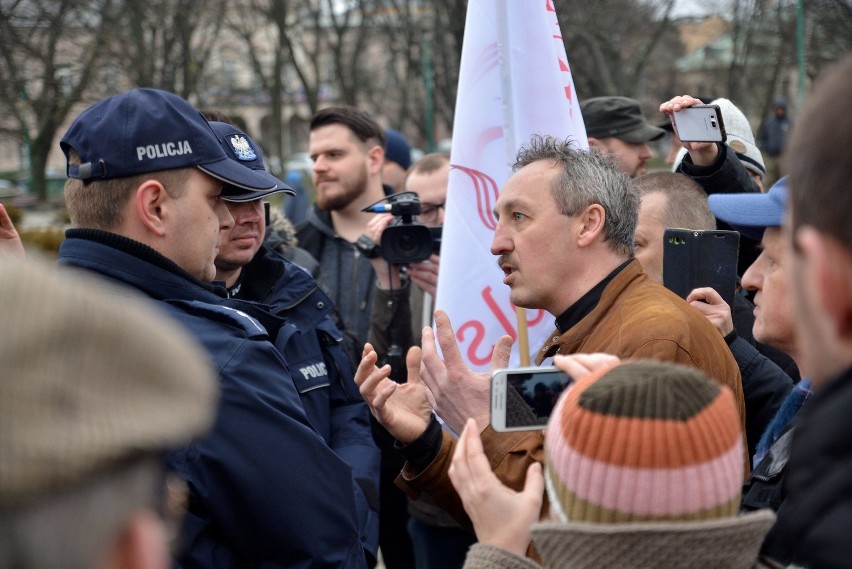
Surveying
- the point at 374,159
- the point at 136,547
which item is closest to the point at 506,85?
the point at 374,159

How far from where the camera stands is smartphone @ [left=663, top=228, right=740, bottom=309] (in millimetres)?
3332

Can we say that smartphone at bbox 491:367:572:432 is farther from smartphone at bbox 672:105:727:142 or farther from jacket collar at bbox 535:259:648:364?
smartphone at bbox 672:105:727:142

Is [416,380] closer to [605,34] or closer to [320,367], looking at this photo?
[320,367]

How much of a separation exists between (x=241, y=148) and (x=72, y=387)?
2.28 meters

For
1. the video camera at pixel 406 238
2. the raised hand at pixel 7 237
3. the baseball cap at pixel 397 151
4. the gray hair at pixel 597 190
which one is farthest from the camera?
the baseball cap at pixel 397 151

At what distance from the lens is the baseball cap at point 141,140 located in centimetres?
243

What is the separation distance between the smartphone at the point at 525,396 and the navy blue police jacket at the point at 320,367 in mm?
1074

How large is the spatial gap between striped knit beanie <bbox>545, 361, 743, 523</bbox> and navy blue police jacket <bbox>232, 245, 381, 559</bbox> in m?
1.63

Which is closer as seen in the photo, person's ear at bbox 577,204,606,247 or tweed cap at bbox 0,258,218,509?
tweed cap at bbox 0,258,218,509

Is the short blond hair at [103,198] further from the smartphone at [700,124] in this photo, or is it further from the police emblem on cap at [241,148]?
the smartphone at [700,124]

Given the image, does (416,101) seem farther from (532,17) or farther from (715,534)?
(715,534)

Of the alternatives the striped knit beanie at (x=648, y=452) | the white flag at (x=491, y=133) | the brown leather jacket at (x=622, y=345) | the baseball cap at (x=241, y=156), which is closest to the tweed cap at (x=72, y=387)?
the striped knit beanie at (x=648, y=452)

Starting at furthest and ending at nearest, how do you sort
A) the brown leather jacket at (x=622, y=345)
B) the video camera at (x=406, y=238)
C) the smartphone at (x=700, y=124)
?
1. the video camera at (x=406, y=238)
2. the smartphone at (x=700, y=124)
3. the brown leather jacket at (x=622, y=345)

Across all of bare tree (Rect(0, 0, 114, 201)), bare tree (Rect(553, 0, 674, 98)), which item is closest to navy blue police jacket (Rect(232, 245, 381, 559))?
bare tree (Rect(0, 0, 114, 201))
